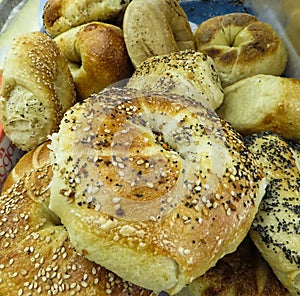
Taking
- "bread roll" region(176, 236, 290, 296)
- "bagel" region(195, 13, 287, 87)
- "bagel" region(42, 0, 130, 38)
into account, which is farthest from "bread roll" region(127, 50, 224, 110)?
"bread roll" region(176, 236, 290, 296)

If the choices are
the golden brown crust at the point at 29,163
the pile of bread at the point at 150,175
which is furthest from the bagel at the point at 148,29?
the golden brown crust at the point at 29,163

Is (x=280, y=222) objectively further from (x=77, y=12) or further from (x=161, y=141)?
(x=77, y=12)

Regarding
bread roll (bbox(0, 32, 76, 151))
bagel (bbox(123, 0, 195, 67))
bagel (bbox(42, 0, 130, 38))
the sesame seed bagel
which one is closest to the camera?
the sesame seed bagel

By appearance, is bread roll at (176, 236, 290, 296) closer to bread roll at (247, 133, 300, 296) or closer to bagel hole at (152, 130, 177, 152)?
bread roll at (247, 133, 300, 296)

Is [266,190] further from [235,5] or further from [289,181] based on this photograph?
[235,5]

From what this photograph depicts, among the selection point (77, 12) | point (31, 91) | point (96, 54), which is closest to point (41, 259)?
point (31, 91)

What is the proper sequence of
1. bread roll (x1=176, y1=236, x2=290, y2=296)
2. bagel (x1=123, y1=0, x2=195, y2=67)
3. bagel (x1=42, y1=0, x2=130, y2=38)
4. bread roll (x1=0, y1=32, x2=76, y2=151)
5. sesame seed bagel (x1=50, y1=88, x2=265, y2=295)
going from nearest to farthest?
1. sesame seed bagel (x1=50, y1=88, x2=265, y2=295)
2. bread roll (x1=176, y1=236, x2=290, y2=296)
3. bread roll (x1=0, y1=32, x2=76, y2=151)
4. bagel (x1=123, y1=0, x2=195, y2=67)
5. bagel (x1=42, y1=0, x2=130, y2=38)
